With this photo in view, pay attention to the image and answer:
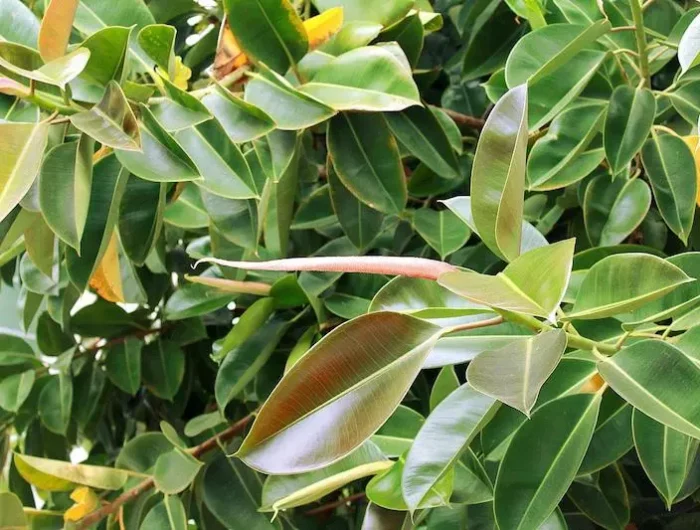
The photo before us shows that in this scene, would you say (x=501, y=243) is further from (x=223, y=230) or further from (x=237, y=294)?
(x=237, y=294)

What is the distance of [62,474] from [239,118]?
348 mm

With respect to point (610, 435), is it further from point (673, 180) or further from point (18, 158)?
point (18, 158)

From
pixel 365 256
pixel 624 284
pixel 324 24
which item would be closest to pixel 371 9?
pixel 324 24

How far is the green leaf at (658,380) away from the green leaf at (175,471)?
0.38m

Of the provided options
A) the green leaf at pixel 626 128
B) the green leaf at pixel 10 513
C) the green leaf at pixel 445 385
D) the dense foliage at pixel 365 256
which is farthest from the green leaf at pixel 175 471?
the green leaf at pixel 626 128

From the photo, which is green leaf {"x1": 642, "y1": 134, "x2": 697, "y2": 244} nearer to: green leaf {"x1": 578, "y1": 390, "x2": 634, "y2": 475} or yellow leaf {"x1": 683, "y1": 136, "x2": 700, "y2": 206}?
yellow leaf {"x1": 683, "y1": 136, "x2": 700, "y2": 206}

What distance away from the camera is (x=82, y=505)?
0.68 metres

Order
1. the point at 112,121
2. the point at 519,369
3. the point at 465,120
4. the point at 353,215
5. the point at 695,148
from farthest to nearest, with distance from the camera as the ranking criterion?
the point at 465,120, the point at 353,215, the point at 695,148, the point at 112,121, the point at 519,369

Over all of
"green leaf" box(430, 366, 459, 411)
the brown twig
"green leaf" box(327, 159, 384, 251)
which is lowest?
the brown twig

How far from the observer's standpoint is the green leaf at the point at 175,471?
0.64m

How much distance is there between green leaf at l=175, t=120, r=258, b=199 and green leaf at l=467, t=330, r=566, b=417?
0.82 ft

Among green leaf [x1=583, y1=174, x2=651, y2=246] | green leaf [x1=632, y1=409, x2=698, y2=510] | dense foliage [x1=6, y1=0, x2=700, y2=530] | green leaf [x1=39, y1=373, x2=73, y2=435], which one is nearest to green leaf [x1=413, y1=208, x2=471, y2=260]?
dense foliage [x1=6, y1=0, x2=700, y2=530]

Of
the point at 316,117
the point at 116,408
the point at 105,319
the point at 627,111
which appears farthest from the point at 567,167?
the point at 116,408

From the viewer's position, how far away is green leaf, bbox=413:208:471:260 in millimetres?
660
